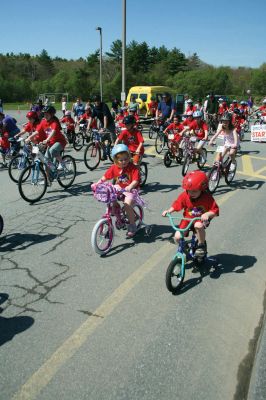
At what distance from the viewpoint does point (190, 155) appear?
11.2m

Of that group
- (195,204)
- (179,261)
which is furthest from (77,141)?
(179,261)

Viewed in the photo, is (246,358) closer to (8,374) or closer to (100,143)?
(8,374)

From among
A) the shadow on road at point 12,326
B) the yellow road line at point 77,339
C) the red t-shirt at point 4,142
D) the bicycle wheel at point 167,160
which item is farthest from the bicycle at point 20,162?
the shadow on road at point 12,326

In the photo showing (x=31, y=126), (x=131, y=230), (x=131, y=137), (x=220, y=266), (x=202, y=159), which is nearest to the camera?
(x=220, y=266)

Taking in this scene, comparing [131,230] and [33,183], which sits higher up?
[33,183]

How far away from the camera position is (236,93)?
2901 inches

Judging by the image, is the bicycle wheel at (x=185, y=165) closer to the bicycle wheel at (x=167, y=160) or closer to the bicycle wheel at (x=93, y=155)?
the bicycle wheel at (x=167, y=160)

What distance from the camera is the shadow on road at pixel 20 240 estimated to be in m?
5.84

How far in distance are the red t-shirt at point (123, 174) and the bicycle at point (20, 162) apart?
4339 millimetres

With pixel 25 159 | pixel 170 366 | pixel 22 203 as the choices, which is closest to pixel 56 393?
pixel 170 366

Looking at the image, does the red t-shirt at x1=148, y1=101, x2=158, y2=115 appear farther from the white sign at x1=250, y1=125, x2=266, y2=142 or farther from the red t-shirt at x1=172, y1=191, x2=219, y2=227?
the red t-shirt at x1=172, y1=191, x2=219, y2=227

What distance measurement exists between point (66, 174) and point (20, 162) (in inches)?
54.0

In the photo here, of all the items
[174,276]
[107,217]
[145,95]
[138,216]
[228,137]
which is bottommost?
[174,276]

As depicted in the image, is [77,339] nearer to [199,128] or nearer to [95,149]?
[199,128]
